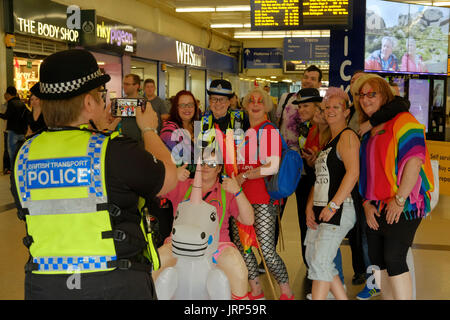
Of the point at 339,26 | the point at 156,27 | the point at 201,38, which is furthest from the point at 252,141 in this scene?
the point at 201,38

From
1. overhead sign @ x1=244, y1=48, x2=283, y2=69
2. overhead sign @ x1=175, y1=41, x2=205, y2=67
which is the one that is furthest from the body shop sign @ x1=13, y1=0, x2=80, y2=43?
overhead sign @ x1=244, y1=48, x2=283, y2=69

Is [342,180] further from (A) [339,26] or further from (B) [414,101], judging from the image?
(B) [414,101]

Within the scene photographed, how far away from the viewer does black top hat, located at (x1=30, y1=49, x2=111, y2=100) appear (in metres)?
1.64

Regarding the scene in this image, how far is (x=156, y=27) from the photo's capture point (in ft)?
49.0

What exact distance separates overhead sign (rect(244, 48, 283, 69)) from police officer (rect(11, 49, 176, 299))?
2043 centimetres

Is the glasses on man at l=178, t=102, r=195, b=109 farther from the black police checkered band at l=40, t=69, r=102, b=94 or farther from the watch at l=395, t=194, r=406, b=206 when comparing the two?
the black police checkered band at l=40, t=69, r=102, b=94

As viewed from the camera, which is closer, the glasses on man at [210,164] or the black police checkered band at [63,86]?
the black police checkered band at [63,86]

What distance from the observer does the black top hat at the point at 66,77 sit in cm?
164

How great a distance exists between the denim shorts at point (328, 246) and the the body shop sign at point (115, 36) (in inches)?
353

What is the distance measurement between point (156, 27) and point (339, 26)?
989 centimetres

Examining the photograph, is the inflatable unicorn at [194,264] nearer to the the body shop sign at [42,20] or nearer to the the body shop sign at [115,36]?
the the body shop sign at [42,20]

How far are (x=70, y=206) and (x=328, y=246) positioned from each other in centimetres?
173

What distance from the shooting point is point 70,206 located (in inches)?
63.7

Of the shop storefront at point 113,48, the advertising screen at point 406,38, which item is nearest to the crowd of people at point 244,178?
the advertising screen at point 406,38
